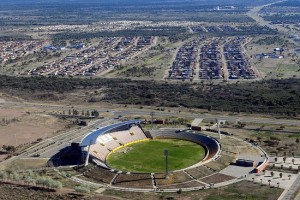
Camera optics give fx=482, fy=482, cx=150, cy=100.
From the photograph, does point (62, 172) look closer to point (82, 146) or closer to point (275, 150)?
point (82, 146)

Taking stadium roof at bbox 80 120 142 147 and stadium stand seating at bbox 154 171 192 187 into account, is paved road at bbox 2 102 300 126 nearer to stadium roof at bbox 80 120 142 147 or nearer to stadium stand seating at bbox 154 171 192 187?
stadium roof at bbox 80 120 142 147

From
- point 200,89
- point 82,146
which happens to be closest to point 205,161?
point 82,146

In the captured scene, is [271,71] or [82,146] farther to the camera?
[271,71]

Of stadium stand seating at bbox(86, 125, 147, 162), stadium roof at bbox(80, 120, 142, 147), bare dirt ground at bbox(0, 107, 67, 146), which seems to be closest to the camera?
stadium roof at bbox(80, 120, 142, 147)

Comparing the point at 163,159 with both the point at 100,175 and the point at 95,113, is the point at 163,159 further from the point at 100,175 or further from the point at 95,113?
the point at 95,113

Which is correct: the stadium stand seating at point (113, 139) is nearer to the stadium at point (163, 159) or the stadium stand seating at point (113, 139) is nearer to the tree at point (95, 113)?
the stadium at point (163, 159)

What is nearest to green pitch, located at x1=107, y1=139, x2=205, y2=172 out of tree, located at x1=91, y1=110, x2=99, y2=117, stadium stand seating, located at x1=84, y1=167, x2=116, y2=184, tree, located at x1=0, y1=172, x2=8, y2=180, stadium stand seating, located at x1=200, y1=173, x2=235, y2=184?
stadium stand seating, located at x1=84, y1=167, x2=116, y2=184
